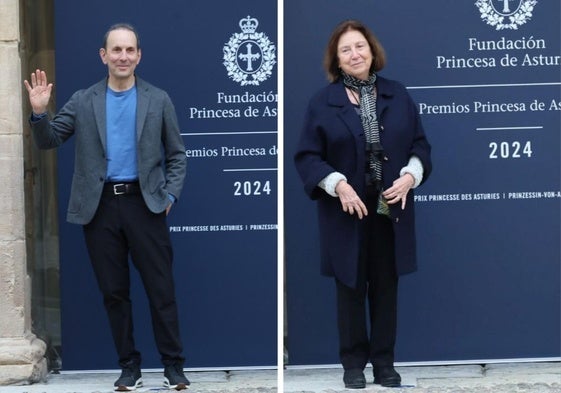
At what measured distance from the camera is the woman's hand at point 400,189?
25.4ft

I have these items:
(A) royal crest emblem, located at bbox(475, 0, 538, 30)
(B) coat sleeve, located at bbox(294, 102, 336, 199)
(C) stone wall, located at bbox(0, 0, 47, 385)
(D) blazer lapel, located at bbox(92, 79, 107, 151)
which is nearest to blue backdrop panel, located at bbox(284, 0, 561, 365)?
(A) royal crest emblem, located at bbox(475, 0, 538, 30)

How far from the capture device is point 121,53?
7.89 meters

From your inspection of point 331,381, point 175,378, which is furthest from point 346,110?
point 175,378

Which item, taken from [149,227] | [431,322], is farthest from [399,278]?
[149,227]

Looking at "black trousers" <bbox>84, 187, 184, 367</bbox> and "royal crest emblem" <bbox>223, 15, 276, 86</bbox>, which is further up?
"royal crest emblem" <bbox>223, 15, 276, 86</bbox>

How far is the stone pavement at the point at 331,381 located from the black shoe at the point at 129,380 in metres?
0.06

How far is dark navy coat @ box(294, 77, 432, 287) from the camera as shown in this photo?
784cm

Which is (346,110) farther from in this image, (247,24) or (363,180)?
(247,24)

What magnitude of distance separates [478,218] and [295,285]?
1.16m

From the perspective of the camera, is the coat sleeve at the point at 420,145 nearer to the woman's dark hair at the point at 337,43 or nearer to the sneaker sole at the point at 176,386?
the woman's dark hair at the point at 337,43

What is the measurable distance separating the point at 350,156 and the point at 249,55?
3.91 feet

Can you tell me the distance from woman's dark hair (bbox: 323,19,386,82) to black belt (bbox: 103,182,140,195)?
4.03 feet

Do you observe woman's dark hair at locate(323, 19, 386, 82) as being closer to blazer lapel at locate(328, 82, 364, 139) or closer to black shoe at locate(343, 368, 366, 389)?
blazer lapel at locate(328, 82, 364, 139)

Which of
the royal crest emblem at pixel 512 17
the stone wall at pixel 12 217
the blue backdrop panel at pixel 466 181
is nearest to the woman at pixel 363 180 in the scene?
the blue backdrop panel at pixel 466 181
